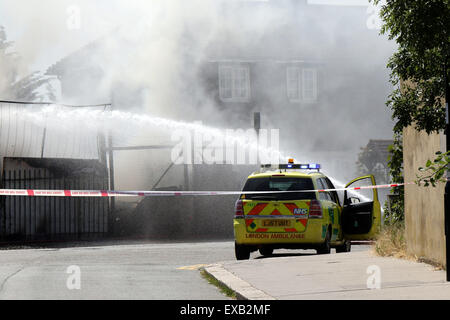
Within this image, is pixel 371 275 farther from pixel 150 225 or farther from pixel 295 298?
pixel 150 225

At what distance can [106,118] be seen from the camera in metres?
26.5

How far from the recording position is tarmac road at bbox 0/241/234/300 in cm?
1002

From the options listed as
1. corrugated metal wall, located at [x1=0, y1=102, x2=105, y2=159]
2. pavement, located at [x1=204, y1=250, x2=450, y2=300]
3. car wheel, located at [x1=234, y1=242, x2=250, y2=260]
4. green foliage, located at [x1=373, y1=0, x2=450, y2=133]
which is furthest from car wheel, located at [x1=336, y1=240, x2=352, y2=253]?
corrugated metal wall, located at [x1=0, y1=102, x2=105, y2=159]

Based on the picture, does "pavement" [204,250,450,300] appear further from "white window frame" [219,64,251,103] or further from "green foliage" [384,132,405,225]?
"white window frame" [219,64,251,103]

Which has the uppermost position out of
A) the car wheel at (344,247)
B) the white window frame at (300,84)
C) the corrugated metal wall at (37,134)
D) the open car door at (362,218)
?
the white window frame at (300,84)

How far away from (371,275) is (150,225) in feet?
50.4

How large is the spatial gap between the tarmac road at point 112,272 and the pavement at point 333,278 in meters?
0.50

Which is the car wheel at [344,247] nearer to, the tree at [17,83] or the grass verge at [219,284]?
the grass verge at [219,284]

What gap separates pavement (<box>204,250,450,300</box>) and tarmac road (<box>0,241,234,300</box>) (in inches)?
19.6

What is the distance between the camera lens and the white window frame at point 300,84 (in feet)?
128

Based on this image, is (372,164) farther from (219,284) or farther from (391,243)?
(219,284)

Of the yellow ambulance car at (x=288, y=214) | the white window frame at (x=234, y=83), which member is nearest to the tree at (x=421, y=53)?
the yellow ambulance car at (x=288, y=214)

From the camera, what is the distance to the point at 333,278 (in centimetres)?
1084

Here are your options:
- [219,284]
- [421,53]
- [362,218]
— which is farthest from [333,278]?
[362,218]
